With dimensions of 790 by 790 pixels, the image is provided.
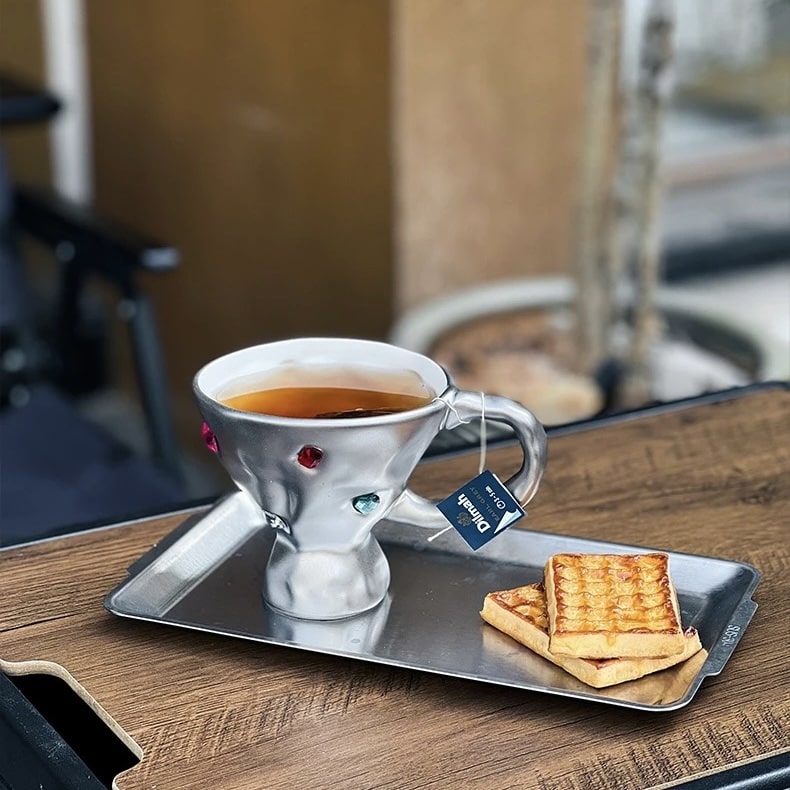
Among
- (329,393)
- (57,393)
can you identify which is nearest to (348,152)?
(57,393)

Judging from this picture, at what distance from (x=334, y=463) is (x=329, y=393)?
72 millimetres

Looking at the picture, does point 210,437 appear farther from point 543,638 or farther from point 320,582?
point 543,638

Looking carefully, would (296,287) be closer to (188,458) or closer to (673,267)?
(188,458)

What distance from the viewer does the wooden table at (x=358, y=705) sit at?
0.65 metres

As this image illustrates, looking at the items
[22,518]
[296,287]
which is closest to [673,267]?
[296,287]

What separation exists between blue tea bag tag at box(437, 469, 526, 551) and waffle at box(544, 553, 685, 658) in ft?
0.12

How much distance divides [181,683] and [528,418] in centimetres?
24

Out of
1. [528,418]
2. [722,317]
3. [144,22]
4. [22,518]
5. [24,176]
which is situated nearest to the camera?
[528,418]

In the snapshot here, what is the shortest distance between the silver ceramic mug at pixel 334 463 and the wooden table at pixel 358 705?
0.05m

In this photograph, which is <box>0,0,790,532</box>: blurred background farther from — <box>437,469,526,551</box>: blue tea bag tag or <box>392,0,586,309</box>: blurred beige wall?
<box>437,469,526,551</box>: blue tea bag tag

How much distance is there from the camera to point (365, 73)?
2.10 meters

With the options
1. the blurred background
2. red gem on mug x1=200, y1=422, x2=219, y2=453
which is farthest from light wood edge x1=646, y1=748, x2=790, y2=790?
the blurred background

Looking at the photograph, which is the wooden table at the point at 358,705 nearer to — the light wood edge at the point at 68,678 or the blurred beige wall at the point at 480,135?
the light wood edge at the point at 68,678

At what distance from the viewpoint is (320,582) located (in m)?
0.77
